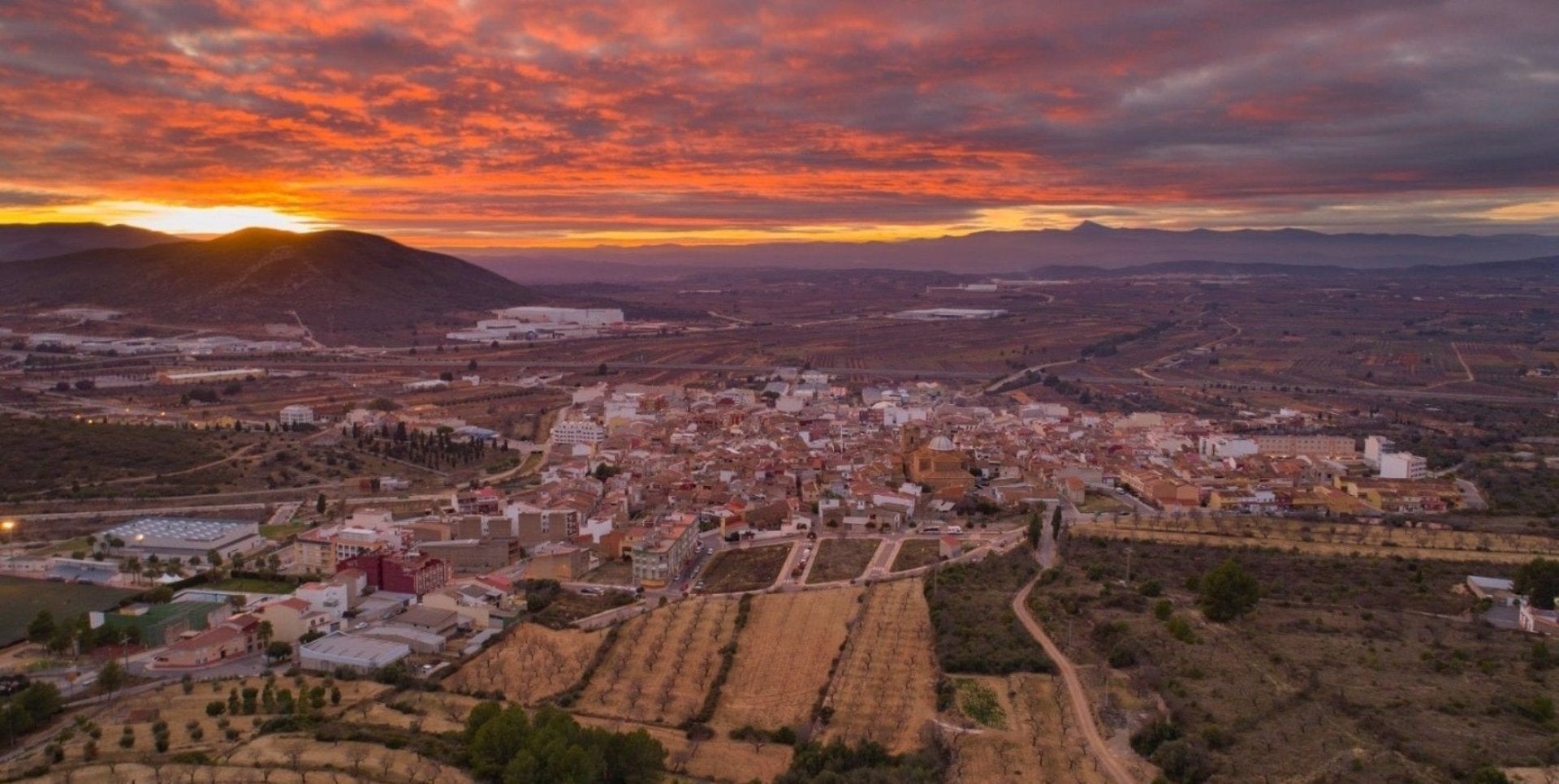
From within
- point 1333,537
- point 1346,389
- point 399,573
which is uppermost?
point 399,573

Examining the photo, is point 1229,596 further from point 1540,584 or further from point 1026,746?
point 1026,746

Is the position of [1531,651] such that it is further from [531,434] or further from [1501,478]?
[531,434]

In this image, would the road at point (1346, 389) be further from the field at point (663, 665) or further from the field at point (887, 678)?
the field at point (663, 665)

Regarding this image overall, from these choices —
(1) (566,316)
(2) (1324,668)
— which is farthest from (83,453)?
(1) (566,316)

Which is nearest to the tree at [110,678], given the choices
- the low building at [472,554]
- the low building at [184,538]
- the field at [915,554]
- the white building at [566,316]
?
the low building at [184,538]

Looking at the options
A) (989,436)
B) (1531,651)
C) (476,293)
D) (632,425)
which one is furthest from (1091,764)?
(476,293)

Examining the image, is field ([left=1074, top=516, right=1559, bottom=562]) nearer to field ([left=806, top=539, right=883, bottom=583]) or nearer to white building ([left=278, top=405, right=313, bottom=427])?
field ([left=806, top=539, right=883, bottom=583])
